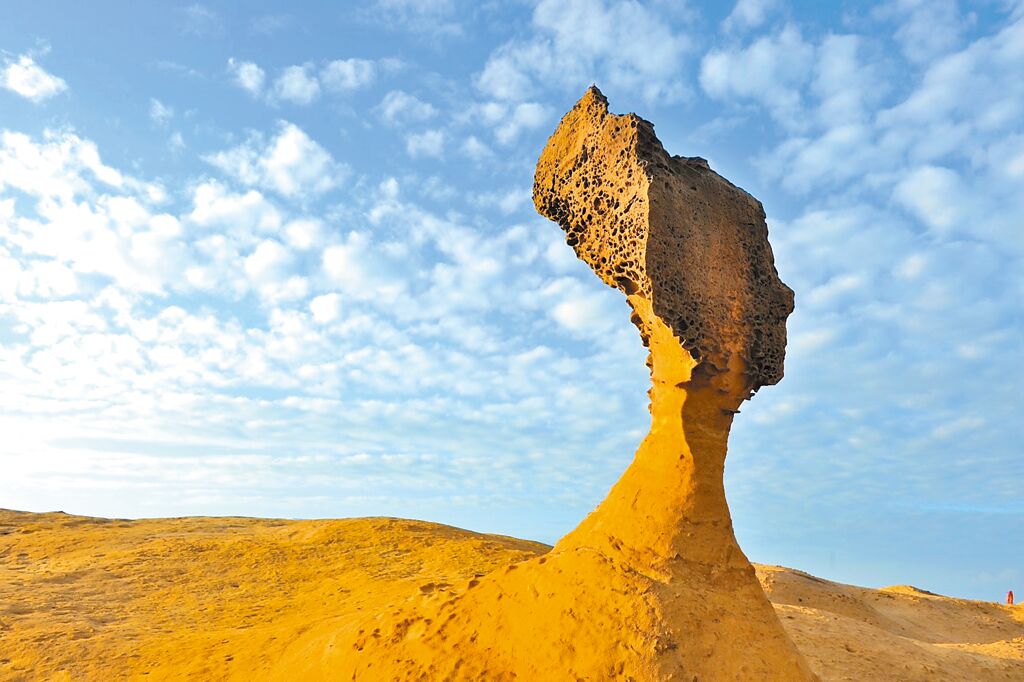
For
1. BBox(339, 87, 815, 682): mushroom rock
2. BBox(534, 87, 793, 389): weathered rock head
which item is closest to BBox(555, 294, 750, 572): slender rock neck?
BBox(339, 87, 815, 682): mushroom rock

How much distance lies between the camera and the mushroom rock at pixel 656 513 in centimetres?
597

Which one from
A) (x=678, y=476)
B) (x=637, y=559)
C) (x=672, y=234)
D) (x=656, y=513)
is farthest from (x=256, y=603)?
(x=672, y=234)

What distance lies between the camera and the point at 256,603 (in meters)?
11.1

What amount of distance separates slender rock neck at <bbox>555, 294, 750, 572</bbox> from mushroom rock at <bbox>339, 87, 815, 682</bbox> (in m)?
0.01

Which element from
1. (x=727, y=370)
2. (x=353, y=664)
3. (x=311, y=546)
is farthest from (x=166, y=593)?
(x=727, y=370)

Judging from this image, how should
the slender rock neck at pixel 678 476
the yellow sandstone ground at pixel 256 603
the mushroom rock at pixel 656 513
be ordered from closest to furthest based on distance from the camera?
the mushroom rock at pixel 656 513 < the slender rock neck at pixel 678 476 < the yellow sandstone ground at pixel 256 603

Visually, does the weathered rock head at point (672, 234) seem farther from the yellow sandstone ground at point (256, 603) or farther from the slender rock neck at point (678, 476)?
the yellow sandstone ground at point (256, 603)

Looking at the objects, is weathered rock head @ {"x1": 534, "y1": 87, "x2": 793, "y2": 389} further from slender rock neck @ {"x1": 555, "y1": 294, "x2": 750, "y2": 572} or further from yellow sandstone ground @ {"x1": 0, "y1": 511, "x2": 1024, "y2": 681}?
yellow sandstone ground @ {"x1": 0, "y1": 511, "x2": 1024, "y2": 681}

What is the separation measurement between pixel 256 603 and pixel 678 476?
7373 mm

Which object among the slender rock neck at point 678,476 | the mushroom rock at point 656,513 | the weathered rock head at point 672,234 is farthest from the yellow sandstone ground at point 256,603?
the weathered rock head at point 672,234

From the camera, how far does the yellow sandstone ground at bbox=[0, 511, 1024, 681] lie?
8.59 metres

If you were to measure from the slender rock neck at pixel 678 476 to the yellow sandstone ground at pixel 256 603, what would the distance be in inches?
40.3

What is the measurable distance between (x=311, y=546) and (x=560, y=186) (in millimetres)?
9428

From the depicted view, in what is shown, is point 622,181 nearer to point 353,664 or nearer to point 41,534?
point 353,664
